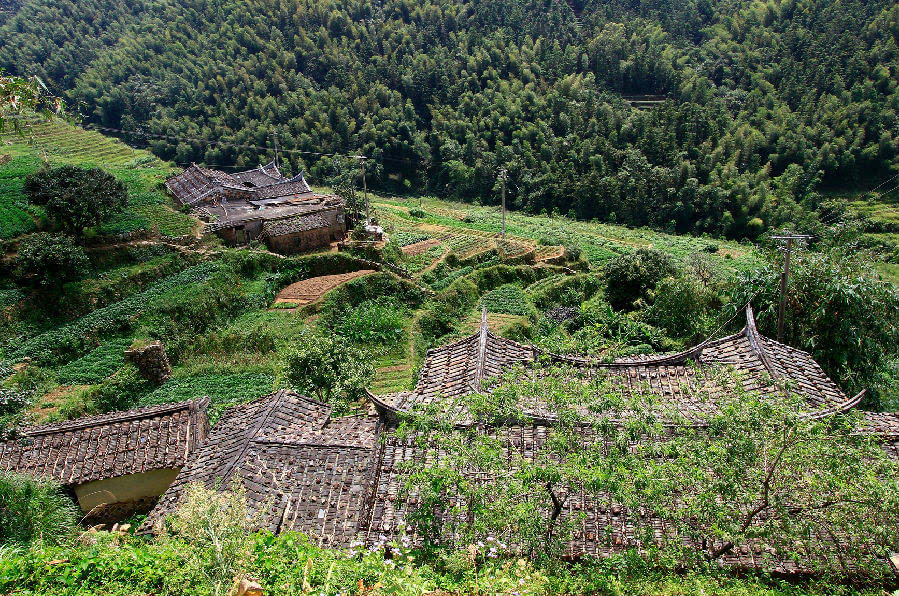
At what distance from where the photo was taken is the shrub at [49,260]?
30016mm

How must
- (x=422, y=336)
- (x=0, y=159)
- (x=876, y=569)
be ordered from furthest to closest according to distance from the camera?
(x=0, y=159) → (x=422, y=336) → (x=876, y=569)

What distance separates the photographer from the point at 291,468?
15.6 metres

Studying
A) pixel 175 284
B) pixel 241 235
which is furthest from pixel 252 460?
pixel 241 235

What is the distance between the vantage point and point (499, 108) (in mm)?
78375

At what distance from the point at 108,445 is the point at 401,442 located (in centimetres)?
975

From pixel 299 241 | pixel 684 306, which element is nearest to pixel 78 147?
pixel 299 241

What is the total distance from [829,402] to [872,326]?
393 inches

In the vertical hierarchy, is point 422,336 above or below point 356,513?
below

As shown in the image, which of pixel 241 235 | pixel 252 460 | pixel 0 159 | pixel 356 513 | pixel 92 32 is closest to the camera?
pixel 356 513

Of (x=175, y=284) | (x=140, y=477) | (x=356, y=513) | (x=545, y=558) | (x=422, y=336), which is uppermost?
(x=545, y=558)

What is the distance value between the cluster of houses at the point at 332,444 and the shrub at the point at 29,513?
1876 mm

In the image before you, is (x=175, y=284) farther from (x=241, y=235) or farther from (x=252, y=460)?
(x=252, y=460)

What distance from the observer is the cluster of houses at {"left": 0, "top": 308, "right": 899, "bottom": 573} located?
1359cm

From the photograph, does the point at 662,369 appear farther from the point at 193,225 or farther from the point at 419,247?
the point at 193,225
